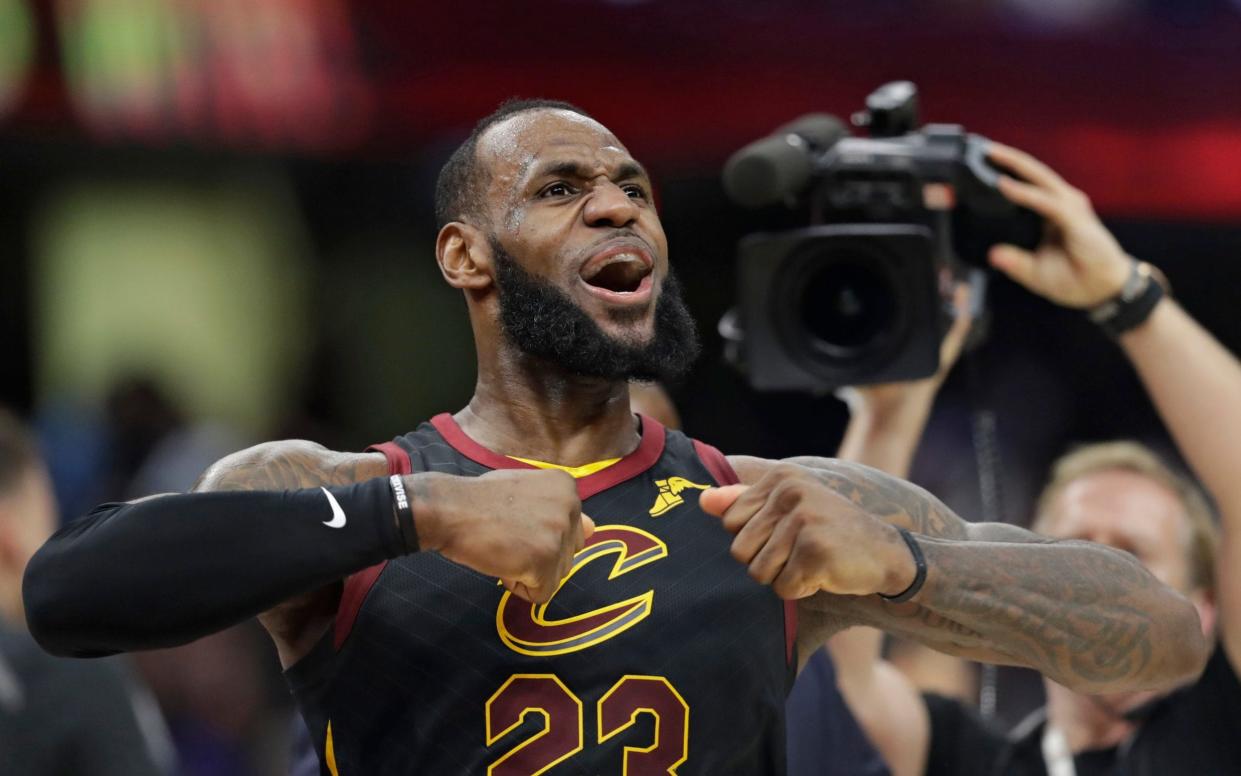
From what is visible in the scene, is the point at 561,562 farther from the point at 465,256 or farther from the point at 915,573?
the point at 465,256

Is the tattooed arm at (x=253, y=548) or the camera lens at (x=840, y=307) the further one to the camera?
the camera lens at (x=840, y=307)

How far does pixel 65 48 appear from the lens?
7.66 m

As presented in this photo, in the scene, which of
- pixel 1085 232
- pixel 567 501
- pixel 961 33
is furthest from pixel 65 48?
pixel 567 501

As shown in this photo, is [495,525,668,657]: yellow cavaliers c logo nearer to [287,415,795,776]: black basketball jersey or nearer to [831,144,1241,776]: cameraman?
[287,415,795,776]: black basketball jersey

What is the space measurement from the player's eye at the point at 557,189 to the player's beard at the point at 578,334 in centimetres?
11

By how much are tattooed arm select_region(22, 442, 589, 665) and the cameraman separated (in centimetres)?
138

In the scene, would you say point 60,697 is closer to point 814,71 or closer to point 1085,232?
point 1085,232

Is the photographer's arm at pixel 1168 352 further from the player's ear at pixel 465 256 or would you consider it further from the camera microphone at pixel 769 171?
the player's ear at pixel 465 256

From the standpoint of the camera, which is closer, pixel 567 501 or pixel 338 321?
pixel 567 501

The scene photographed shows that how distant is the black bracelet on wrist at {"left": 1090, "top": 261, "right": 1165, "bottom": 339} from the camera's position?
126 inches

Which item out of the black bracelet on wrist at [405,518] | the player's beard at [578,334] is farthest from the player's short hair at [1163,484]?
the black bracelet on wrist at [405,518]

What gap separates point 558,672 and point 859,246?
1210 mm

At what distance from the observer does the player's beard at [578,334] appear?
263cm

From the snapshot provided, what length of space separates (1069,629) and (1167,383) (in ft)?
2.77
